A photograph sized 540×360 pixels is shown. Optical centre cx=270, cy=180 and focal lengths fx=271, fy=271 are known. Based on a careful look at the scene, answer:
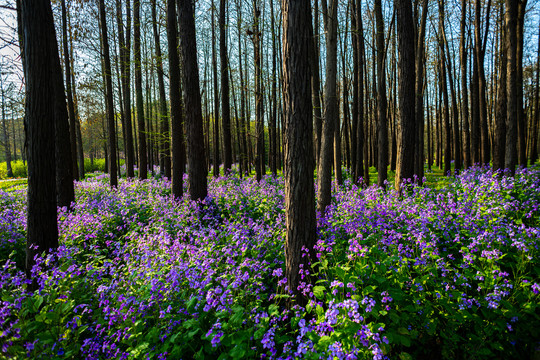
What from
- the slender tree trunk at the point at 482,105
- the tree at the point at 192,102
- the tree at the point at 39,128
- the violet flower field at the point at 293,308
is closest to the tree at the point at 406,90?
the violet flower field at the point at 293,308

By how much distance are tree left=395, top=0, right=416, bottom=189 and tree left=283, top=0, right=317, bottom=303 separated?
17.7 feet

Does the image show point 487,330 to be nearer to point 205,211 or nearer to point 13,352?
point 13,352

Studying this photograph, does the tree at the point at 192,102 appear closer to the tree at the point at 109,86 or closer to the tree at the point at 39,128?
the tree at the point at 39,128

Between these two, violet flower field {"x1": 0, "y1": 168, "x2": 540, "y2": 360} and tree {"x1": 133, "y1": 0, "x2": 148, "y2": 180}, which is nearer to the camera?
violet flower field {"x1": 0, "y1": 168, "x2": 540, "y2": 360}

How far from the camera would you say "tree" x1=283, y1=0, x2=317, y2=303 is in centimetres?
315

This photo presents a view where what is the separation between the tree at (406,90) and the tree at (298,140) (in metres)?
5.40

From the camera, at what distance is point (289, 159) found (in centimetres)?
331

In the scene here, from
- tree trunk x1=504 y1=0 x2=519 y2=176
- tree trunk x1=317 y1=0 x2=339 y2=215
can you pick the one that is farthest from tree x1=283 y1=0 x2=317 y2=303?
tree trunk x1=504 y1=0 x2=519 y2=176

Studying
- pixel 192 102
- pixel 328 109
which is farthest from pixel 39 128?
pixel 328 109

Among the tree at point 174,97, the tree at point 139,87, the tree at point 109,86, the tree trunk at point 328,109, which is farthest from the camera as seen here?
the tree at point 139,87

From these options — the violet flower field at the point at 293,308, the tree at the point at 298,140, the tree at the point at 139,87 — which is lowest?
the violet flower field at the point at 293,308

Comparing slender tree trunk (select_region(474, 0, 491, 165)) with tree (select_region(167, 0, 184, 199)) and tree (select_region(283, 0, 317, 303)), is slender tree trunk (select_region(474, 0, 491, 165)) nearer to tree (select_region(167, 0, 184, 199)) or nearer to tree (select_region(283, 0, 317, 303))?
tree (select_region(283, 0, 317, 303))

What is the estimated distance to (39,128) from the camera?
4.20 metres

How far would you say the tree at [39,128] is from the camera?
408cm
